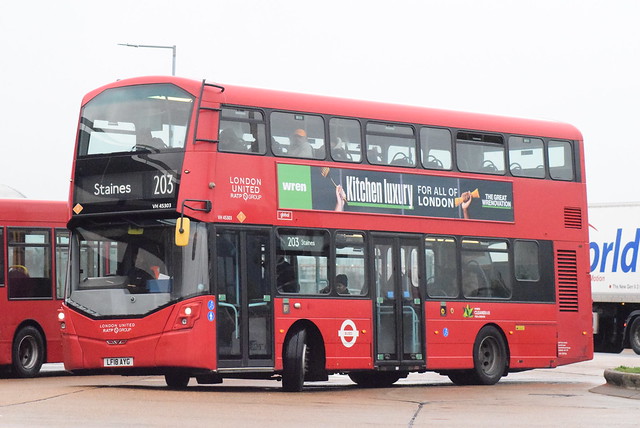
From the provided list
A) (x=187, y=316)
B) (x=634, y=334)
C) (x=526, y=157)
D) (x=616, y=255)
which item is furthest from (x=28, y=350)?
(x=616, y=255)

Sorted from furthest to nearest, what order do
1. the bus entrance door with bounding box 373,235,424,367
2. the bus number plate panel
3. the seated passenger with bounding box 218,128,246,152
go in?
the bus entrance door with bounding box 373,235,424,367 < the seated passenger with bounding box 218,128,246,152 < the bus number plate panel

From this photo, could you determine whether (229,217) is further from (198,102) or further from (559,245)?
(559,245)

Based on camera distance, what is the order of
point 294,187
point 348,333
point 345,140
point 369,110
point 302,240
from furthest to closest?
point 369,110
point 345,140
point 348,333
point 302,240
point 294,187

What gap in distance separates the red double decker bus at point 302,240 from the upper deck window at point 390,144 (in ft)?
0.10

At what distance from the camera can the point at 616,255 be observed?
126 feet

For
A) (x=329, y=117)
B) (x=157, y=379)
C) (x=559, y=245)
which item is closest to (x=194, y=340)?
(x=329, y=117)

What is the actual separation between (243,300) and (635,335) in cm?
1966

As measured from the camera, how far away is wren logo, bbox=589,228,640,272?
124ft

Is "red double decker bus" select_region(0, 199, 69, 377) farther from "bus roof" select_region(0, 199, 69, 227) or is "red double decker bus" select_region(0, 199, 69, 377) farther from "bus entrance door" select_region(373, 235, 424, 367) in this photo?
"bus entrance door" select_region(373, 235, 424, 367)

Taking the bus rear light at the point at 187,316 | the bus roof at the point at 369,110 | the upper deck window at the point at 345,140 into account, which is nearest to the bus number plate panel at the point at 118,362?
the bus rear light at the point at 187,316

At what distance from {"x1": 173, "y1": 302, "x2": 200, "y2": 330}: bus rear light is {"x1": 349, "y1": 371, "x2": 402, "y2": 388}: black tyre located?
4.96m

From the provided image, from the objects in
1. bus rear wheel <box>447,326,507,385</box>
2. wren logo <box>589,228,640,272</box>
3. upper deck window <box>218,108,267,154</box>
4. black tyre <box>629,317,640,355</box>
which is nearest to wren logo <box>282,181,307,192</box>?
upper deck window <box>218,108,267,154</box>

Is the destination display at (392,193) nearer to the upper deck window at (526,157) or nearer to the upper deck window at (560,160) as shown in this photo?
the upper deck window at (526,157)

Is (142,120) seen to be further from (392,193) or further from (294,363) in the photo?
(392,193)
